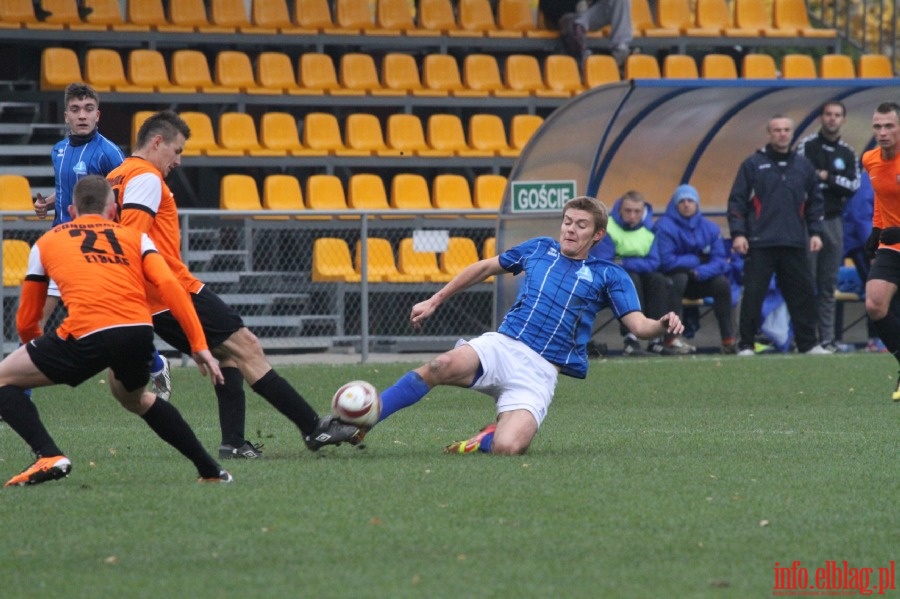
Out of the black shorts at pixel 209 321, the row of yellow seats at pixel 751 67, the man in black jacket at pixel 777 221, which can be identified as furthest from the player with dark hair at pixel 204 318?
the row of yellow seats at pixel 751 67

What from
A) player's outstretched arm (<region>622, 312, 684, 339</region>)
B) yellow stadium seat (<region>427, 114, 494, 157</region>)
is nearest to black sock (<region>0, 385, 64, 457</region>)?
player's outstretched arm (<region>622, 312, 684, 339</region>)

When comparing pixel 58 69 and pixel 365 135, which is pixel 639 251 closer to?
pixel 365 135

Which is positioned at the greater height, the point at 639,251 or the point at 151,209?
the point at 151,209

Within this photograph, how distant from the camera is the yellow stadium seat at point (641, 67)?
21.2 metres

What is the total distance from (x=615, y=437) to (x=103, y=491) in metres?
3.36

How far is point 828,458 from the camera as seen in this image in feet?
26.5

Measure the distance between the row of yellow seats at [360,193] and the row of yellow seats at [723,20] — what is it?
15.9ft

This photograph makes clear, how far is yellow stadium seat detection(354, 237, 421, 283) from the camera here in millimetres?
16359

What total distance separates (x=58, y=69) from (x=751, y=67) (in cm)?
940

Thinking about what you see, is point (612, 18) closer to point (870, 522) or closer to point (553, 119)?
point (553, 119)

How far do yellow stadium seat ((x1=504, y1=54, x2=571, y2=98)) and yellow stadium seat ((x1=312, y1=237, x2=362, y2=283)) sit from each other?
538 centimetres

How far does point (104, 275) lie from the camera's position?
6.75 meters

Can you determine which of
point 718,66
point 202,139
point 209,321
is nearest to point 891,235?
point 209,321

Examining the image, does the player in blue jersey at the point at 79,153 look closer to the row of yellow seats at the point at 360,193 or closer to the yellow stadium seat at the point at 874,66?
the row of yellow seats at the point at 360,193
